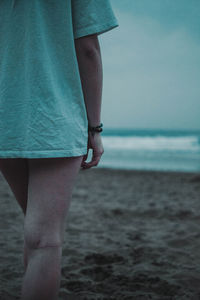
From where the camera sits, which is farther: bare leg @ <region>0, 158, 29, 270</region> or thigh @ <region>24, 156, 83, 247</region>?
bare leg @ <region>0, 158, 29, 270</region>

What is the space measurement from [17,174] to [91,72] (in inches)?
21.7

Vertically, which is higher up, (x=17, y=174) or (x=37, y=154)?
(x=37, y=154)

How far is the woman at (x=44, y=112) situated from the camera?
98 cm

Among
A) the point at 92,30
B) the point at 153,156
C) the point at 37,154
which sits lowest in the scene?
the point at 153,156

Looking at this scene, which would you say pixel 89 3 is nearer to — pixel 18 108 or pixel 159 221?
pixel 18 108

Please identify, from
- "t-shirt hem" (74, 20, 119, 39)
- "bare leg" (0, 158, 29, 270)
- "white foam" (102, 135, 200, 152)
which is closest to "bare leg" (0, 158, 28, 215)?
"bare leg" (0, 158, 29, 270)

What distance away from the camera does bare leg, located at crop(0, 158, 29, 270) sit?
120 centimetres

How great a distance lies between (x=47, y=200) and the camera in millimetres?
1004

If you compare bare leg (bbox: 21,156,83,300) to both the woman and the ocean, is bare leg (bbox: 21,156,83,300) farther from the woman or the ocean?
the ocean

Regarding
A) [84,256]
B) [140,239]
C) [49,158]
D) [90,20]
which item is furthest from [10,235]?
[90,20]

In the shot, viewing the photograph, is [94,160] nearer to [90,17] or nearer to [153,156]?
A: [90,17]

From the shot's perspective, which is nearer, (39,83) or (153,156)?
(39,83)

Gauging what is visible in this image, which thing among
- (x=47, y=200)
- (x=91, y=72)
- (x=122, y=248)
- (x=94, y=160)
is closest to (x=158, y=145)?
(x=122, y=248)

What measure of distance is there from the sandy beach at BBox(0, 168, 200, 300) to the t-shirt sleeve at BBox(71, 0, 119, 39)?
61.0 inches
